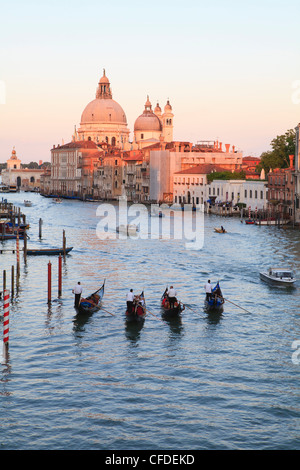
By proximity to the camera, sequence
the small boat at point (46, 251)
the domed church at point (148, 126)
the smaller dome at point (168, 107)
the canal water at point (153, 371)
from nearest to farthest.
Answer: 1. the canal water at point (153, 371)
2. the small boat at point (46, 251)
3. the smaller dome at point (168, 107)
4. the domed church at point (148, 126)

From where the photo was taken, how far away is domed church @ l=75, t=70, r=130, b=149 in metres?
175

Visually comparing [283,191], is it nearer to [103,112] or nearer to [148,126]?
[148,126]

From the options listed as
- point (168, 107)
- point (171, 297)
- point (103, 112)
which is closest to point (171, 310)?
point (171, 297)

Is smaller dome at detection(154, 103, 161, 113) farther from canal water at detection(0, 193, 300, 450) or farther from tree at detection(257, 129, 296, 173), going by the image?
canal water at detection(0, 193, 300, 450)

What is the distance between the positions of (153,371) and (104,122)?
157904 millimetres

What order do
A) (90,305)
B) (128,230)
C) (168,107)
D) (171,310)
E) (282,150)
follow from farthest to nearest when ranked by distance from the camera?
1. (168,107)
2. (282,150)
3. (128,230)
4. (90,305)
5. (171,310)

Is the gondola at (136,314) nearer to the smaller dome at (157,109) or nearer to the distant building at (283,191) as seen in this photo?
the distant building at (283,191)

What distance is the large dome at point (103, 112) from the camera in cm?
17491

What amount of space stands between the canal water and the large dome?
144 metres

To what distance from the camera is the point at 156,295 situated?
29.3 meters

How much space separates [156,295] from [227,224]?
38735mm

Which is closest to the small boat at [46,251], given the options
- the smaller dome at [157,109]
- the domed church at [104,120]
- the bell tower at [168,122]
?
the bell tower at [168,122]

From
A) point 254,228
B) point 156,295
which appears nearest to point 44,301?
point 156,295

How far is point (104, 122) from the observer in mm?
174000
